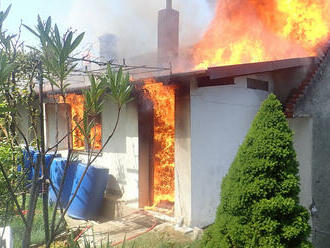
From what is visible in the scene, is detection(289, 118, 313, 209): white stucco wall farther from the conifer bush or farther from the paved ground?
the conifer bush

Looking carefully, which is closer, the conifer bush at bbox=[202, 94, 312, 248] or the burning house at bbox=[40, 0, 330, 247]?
the conifer bush at bbox=[202, 94, 312, 248]

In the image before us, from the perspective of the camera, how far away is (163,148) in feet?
23.9

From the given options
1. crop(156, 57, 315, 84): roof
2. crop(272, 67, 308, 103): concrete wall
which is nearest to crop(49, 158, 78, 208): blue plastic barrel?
crop(156, 57, 315, 84): roof

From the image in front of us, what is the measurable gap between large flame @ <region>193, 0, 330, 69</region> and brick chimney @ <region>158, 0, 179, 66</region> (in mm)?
1243

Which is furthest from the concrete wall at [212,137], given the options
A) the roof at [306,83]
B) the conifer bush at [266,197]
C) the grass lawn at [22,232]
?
the grass lawn at [22,232]

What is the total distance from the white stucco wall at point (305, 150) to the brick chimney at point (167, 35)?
6.41m

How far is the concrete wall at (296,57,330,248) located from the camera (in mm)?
6965

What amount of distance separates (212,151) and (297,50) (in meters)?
6.84

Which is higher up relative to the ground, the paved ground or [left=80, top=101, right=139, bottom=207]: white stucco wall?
[left=80, top=101, right=139, bottom=207]: white stucco wall

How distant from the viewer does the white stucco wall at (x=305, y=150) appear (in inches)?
278

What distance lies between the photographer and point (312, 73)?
7.40m

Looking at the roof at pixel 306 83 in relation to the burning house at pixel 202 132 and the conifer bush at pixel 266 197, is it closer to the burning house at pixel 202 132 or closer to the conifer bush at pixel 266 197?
the burning house at pixel 202 132

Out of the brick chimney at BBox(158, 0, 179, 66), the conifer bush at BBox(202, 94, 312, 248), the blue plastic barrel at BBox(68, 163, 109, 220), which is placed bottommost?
the blue plastic barrel at BBox(68, 163, 109, 220)

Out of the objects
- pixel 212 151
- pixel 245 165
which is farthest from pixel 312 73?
pixel 245 165
